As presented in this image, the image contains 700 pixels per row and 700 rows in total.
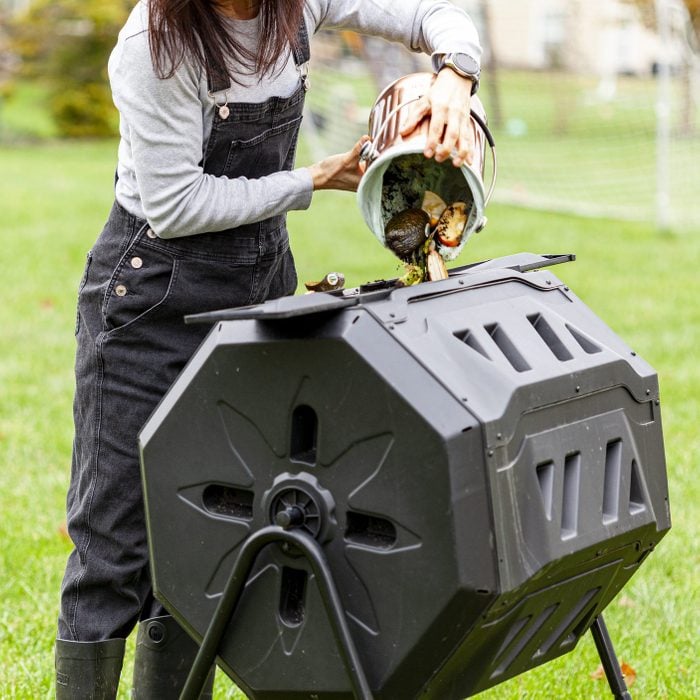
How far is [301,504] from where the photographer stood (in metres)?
1.93

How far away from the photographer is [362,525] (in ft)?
6.39

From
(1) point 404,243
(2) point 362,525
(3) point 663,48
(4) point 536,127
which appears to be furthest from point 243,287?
(4) point 536,127

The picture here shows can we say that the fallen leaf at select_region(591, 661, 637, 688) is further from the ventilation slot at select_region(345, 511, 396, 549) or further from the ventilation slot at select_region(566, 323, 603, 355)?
the ventilation slot at select_region(345, 511, 396, 549)

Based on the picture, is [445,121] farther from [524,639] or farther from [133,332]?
[524,639]

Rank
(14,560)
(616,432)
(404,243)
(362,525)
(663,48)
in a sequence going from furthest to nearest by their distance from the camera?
(663,48) < (14,560) < (404,243) < (616,432) < (362,525)

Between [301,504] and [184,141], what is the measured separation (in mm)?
681

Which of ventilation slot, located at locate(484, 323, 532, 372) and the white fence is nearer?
ventilation slot, located at locate(484, 323, 532, 372)

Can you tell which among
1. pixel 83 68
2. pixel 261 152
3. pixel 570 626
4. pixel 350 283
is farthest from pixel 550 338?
pixel 83 68

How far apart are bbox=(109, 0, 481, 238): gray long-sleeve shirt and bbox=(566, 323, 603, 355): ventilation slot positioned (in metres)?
0.55

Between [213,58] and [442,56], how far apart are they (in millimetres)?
434

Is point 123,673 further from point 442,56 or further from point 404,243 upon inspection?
point 442,56

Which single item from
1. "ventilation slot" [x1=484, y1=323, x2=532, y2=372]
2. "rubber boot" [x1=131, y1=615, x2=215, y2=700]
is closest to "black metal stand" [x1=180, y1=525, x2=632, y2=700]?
"ventilation slot" [x1=484, y1=323, x2=532, y2=372]

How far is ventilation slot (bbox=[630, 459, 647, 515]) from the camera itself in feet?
6.90

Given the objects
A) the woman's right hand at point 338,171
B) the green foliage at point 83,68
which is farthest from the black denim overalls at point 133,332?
the green foliage at point 83,68
